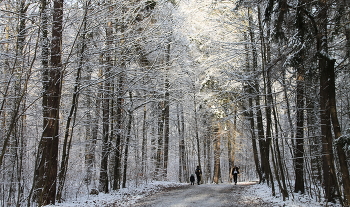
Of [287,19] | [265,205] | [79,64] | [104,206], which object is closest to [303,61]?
[287,19]

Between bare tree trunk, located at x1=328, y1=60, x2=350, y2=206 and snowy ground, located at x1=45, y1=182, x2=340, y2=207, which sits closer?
bare tree trunk, located at x1=328, y1=60, x2=350, y2=206

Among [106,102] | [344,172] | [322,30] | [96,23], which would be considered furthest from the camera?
[106,102]

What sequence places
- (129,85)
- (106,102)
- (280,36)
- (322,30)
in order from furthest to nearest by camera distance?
(106,102) < (129,85) < (280,36) < (322,30)

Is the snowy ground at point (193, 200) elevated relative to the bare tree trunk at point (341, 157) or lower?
lower

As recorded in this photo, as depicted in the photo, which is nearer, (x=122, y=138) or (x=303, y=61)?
(x=303, y=61)

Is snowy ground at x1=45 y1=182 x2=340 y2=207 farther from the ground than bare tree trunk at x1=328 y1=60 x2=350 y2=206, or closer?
closer

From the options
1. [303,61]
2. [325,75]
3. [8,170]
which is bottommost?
[8,170]

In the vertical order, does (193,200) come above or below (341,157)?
below

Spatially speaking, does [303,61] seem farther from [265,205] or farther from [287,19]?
[265,205]

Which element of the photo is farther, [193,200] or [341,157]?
[193,200]

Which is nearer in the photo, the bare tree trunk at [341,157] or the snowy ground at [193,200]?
the bare tree trunk at [341,157]

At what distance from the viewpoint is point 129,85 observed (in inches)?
368

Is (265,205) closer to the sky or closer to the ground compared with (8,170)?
closer to the ground

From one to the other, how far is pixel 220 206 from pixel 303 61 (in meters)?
4.84
